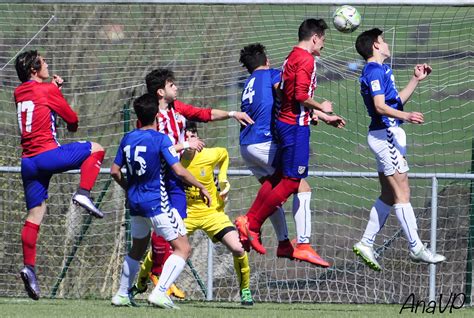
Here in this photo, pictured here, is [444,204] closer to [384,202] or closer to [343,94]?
[343,94]

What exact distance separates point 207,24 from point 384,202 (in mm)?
3831

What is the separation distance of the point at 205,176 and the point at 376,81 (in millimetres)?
2089

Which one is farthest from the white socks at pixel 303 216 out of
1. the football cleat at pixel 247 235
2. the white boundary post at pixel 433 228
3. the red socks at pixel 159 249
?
the white boundary post at pixel 433 228

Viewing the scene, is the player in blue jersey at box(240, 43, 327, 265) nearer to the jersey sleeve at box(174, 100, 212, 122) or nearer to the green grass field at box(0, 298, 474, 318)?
the jersey sleeve at box(174, 100, 212, 122)

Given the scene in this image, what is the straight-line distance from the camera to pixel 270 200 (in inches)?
420

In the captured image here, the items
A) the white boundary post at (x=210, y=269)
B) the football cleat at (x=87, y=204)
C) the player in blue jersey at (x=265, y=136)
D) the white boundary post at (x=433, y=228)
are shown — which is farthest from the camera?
the white boundary post at (x=210, y=269)

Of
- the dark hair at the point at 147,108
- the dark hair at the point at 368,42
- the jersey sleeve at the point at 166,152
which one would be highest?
the dark hair at the point at 368,42

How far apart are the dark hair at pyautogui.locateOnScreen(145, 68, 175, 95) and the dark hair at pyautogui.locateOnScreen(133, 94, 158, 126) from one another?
0.83m

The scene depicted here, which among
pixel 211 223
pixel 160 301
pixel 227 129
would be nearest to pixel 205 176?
pixel 211 223

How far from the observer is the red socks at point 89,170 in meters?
10.6

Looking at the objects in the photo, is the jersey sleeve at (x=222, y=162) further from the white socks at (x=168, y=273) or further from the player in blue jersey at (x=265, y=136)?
the white socks at (x=168, y=273)

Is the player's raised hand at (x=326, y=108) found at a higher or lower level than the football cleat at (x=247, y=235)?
higher

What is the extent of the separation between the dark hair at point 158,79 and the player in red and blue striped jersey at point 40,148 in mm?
760

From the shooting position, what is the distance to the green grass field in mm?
9773
